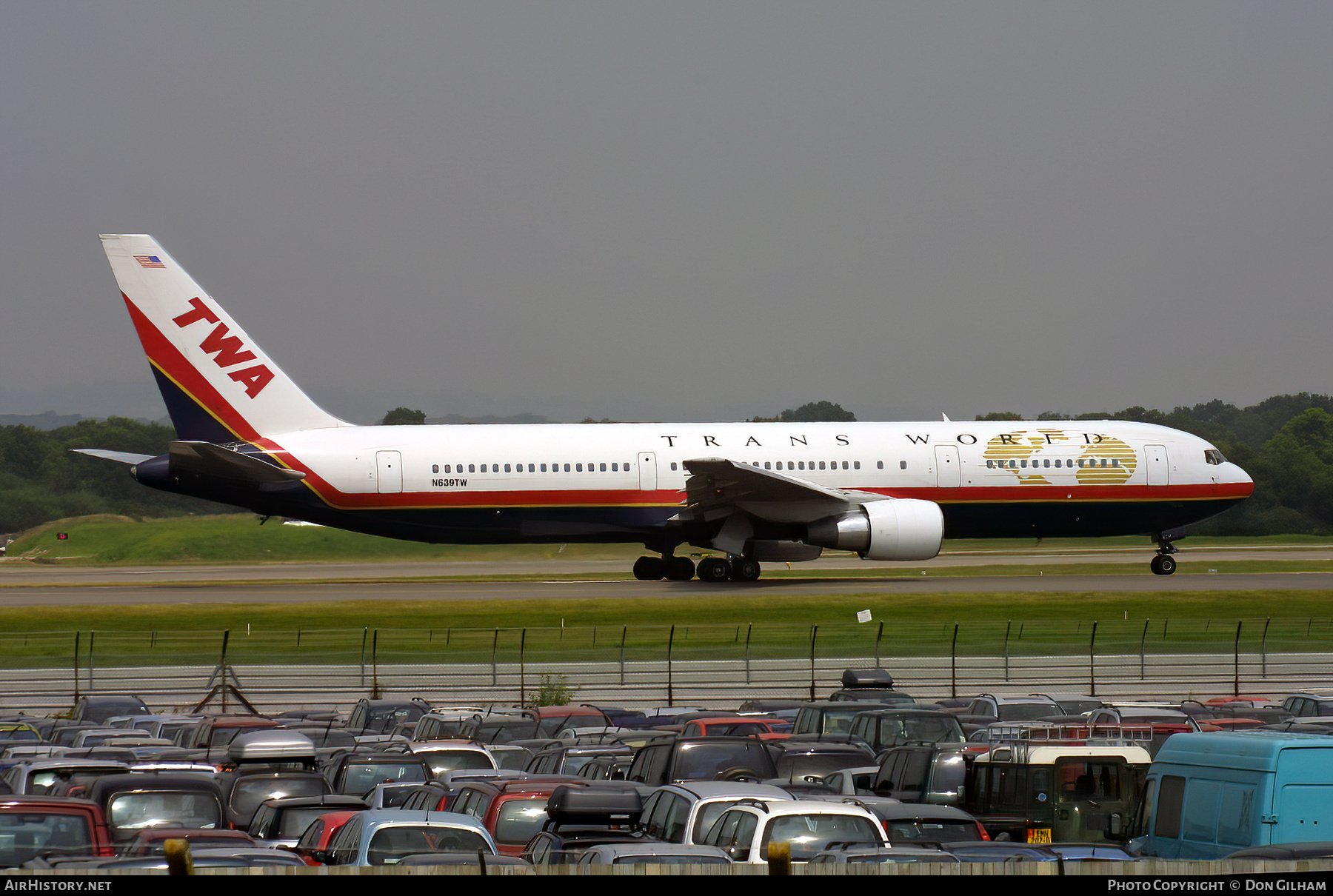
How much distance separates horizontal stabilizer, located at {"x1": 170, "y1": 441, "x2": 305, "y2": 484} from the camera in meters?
38.3

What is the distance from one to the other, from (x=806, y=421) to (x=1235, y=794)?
51550mm

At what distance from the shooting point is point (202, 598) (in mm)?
39500

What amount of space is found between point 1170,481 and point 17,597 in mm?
34844

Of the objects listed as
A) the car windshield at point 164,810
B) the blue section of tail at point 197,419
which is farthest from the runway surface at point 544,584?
the car windshield at point 164,810

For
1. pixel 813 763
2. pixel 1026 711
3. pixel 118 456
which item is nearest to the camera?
pixel 813 763

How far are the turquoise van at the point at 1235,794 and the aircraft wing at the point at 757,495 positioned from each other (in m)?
27.9

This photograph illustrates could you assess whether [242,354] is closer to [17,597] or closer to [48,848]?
[17,597]

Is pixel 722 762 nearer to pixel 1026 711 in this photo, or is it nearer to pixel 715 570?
pixel 1026 711

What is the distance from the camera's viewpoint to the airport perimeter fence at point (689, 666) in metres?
27.7

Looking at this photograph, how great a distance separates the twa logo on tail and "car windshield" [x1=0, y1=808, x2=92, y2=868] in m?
32.9

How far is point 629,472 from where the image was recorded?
40688 millimetres

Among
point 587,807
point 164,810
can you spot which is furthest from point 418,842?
point 164,810

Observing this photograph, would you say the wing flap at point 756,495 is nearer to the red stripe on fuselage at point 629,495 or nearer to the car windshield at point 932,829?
the red stripe on fuselage at point 629,495
